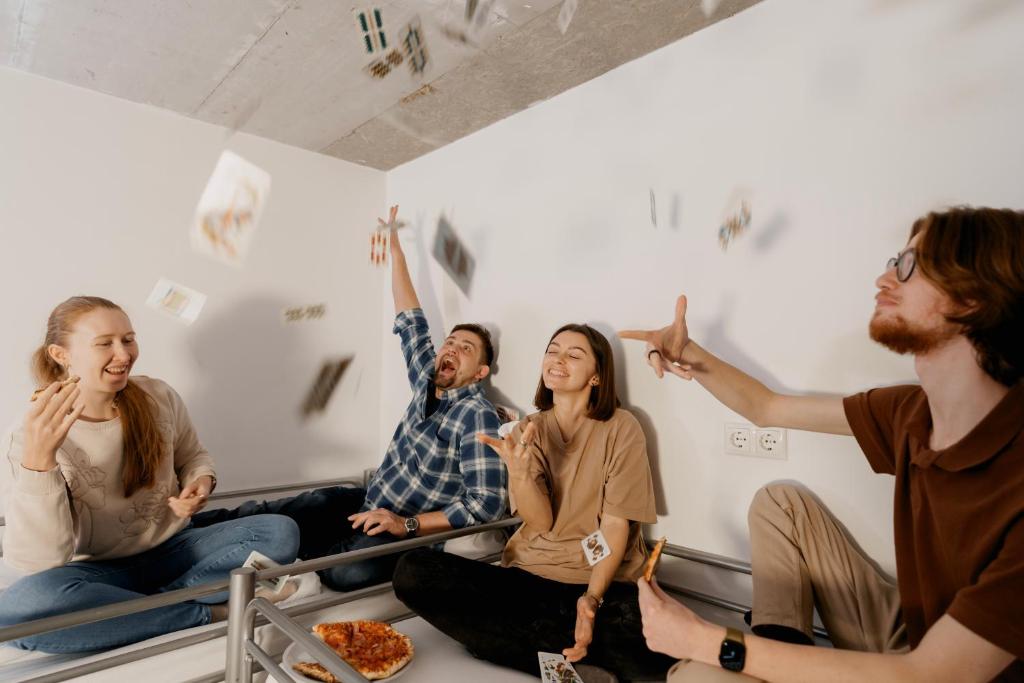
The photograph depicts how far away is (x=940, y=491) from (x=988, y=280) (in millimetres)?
357

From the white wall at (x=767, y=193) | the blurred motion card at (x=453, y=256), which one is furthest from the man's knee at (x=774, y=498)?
the blurred motion card at (x=453, y=256)

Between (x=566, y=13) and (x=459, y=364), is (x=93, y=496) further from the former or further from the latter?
(x=566, y=13)

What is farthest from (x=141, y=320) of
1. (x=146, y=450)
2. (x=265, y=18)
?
(x=265, y=18)

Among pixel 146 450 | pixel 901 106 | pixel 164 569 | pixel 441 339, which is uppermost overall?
pixel 901 106

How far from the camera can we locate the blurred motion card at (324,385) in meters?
2.75

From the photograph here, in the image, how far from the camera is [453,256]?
2.65 metres

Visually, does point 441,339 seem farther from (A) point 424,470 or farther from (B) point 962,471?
Result: (B) point 962,471

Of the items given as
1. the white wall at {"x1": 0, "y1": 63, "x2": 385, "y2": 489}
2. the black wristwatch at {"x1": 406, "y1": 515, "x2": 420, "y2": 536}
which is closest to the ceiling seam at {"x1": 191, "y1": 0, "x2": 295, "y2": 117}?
the white wall at {"x1": 0, "y1": 63, "x2": 385, "y2": 489}

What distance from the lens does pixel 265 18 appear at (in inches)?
68.6

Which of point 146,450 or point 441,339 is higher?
point 441,339

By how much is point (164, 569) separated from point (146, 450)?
35cm

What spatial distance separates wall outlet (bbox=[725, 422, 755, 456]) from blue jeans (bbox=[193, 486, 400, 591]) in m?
1.10

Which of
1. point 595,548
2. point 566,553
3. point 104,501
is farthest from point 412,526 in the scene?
point 104,501

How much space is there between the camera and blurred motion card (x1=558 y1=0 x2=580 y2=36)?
1.65 m
